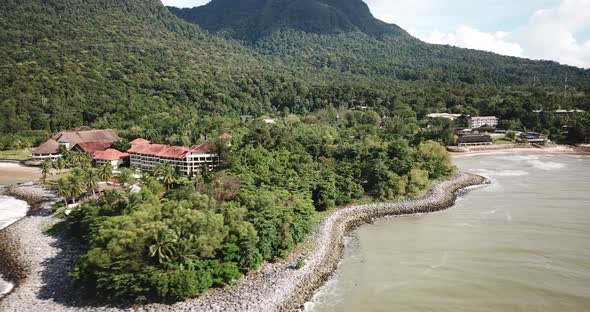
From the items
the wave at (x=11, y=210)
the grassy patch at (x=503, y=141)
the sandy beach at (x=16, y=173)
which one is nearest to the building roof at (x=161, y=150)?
the sandy beach at (x=16, y=173)

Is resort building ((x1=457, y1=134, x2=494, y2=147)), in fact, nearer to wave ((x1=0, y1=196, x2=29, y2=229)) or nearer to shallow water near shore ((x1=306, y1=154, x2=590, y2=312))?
shallow water near shore ((x1=306, y1=154, x2=590, y2=312))

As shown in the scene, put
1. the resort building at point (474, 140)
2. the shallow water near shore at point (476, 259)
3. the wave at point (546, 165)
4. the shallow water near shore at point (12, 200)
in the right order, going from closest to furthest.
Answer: the shallow water near shore at point (476, 259) < the shallow water near shore at point (12, 200) < the wave at point (546, 165) < the resort building at point (474, 140)

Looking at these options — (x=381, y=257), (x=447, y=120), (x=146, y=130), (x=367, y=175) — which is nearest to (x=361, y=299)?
(x=381, y=257)

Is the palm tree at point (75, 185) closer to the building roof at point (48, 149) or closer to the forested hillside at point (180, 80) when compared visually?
the forested hillside at point (180, 80)

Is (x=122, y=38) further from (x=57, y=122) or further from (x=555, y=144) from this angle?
(x=555, y=144)

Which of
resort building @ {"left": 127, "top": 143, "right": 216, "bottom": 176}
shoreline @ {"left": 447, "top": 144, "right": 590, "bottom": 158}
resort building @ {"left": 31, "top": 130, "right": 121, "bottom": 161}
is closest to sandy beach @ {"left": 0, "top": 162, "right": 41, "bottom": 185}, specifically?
resort building @ {"left": 31, "top": 130, "right": 121, "bottom": 161}
